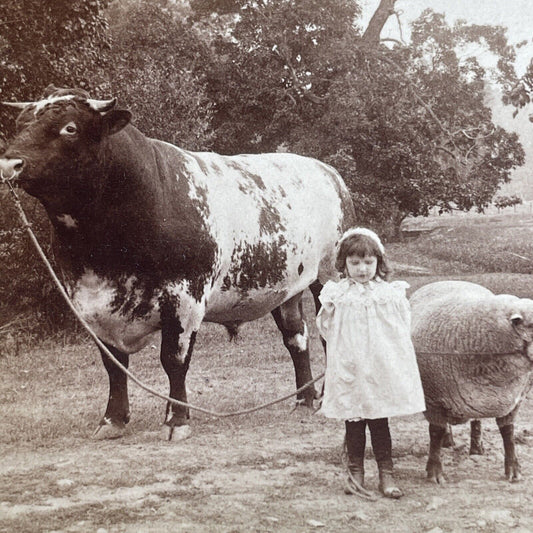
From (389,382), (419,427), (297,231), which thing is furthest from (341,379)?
(297,231)

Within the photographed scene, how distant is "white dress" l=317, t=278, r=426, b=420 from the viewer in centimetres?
442

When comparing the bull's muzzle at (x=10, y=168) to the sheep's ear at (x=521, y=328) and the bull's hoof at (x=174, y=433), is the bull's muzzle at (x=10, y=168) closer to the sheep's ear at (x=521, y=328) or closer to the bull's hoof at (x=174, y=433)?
the bull's hoof at (x=174, y=433)

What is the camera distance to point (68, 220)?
17.8 ft

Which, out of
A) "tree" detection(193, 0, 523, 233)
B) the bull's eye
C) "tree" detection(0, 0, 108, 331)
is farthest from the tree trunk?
the bull's eye

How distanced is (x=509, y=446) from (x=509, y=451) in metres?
0.03

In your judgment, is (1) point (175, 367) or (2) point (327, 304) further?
(1) point (175, 367)

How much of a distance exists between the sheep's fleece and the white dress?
23 centimetres

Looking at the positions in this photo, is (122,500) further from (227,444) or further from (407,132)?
(407,132)

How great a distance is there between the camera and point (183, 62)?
16953mm

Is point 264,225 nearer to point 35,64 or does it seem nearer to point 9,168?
point 9,168

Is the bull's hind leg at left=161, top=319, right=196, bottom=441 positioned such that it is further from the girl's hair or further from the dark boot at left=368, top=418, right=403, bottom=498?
the dark boot at left=368, top=418, right=403, bottom=498

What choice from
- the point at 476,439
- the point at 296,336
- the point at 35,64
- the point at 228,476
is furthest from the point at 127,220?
the point at 35,64

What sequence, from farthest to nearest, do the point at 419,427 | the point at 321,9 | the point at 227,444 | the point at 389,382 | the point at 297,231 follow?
the point at 321,9
the point at 297,231
the point at 419,427
the point at 227,444
the point at 389,382

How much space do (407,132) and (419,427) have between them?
487 inches
